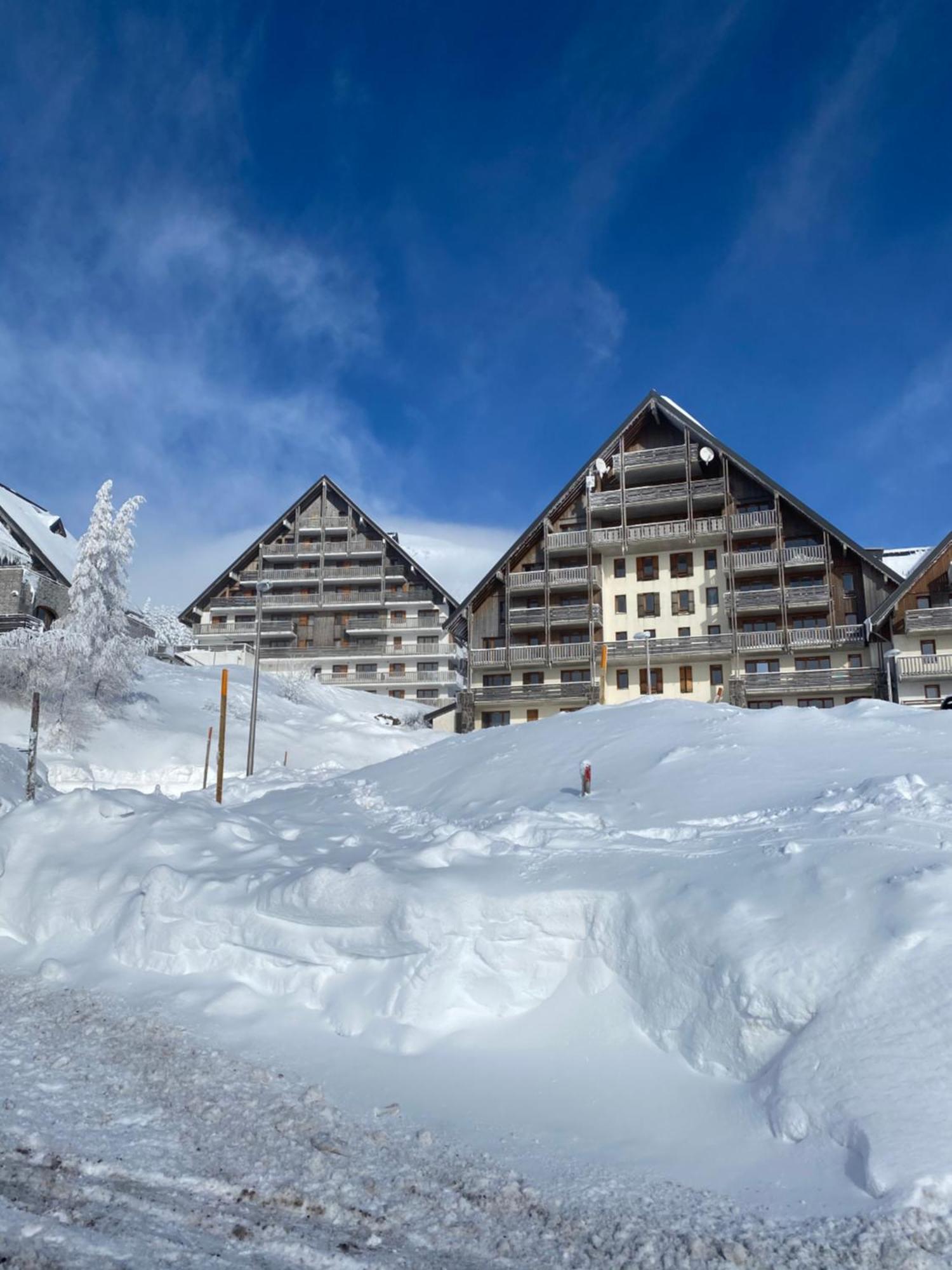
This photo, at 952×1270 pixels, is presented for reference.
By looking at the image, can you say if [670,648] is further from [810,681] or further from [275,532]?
[275,532]

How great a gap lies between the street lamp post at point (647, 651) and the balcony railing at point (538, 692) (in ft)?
8.84

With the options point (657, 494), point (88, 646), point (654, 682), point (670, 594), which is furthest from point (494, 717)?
point (88, 646)

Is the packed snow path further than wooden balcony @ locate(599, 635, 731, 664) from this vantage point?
No

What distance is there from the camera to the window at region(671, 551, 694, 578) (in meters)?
43.7

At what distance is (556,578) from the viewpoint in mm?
43719

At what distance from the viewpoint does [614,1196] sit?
477cm

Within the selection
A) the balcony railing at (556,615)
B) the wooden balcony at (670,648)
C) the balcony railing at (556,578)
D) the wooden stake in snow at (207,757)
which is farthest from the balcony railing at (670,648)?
the wooden stake in snow at (207,757)

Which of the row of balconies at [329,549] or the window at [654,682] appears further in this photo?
the row of balconies at [329,549]

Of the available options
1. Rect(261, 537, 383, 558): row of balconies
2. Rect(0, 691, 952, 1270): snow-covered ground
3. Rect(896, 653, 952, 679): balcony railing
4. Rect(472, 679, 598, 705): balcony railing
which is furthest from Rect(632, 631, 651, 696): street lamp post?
Rect(261, 537, 383, 558): row of balconies

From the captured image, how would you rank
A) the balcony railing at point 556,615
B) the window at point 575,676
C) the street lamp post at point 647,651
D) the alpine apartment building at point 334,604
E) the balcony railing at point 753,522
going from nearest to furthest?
the street lamp post at point 647,651 < the balcony railing at point 753,522 < the window at point 575,676 < the balcony railing at point 556,615 < the alpine apartment building at point 334,604

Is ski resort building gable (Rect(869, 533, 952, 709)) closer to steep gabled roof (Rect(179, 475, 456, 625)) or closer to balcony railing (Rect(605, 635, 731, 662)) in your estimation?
balcony railing (Rect(605, 635, 731, 662))

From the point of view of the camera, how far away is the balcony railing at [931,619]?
122ft

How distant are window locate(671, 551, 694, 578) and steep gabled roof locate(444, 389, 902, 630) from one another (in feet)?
16.0

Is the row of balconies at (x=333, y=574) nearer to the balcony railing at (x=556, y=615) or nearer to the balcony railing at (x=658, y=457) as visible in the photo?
the balcony railing at (x=556, y=615)
